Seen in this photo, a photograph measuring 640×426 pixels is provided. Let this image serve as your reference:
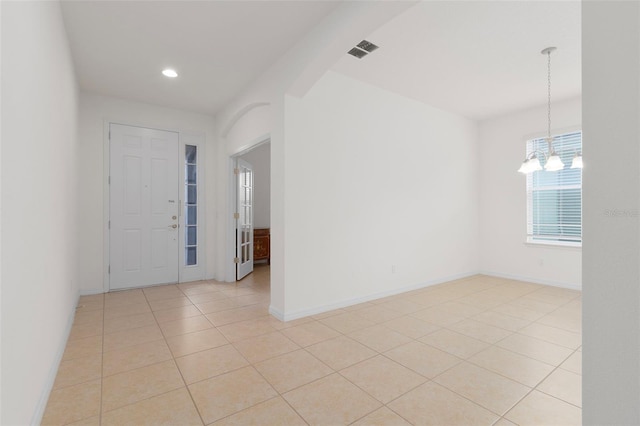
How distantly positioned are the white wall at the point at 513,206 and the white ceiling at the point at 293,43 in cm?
66

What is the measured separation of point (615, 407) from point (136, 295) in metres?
5.04

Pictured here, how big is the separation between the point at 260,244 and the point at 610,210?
Result: 647 centimetres

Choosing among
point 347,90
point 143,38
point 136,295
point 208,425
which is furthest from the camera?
point 136,295

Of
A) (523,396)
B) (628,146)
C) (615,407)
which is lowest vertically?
(523,396)

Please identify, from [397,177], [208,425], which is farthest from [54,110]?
[397,177]

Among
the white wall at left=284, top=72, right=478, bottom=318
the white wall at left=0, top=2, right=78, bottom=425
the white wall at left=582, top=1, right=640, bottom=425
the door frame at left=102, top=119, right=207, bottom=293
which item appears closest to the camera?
the white wall at left=582, top=1, right=640, bottom=425

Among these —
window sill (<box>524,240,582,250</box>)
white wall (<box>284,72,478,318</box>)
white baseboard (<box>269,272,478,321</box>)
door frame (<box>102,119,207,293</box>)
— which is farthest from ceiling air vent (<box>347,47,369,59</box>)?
window sill (<box>524,240,582,250</box>)

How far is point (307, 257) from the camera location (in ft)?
11.6

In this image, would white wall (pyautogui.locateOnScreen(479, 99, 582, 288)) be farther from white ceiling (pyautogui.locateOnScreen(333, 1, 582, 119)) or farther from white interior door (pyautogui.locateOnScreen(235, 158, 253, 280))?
white interior door (pyautogui.locateOnScreen(235, 158, 253, 280))

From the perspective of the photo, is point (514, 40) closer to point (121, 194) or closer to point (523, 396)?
point (523, 396)

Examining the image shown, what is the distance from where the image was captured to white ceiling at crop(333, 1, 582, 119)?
2717 mm

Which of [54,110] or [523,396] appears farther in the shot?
[54,110]

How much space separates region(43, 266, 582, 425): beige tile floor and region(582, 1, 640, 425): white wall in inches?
44.4

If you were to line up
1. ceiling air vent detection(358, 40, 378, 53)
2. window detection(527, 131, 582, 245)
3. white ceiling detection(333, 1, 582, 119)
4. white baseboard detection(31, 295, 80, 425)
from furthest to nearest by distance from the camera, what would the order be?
window detection(527, 131, 582, 245), ceiling air vent detection(358, 40, 378, 53), white ceiling detection(333, 1, 582, 119), white baseboard detection(31, 295, 80, 425)
